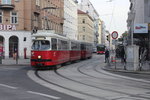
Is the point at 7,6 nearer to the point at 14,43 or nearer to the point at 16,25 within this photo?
the point at 16,25

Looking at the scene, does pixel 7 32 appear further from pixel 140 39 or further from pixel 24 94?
pixel 24 94

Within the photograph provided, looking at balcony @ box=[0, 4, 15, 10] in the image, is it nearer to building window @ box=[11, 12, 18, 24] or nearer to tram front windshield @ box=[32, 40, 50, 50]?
building window @ box=[11, 12, 18, 24]

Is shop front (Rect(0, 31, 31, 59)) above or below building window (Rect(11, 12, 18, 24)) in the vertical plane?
below

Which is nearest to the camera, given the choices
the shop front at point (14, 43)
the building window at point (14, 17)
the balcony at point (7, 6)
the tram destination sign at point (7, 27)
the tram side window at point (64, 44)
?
the tram side window at point (64, 44)

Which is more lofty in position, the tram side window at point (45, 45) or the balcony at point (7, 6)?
the balcony at point (7, 6)

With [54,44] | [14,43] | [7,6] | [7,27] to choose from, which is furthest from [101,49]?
[54,44]

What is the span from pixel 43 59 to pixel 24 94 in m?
12.2

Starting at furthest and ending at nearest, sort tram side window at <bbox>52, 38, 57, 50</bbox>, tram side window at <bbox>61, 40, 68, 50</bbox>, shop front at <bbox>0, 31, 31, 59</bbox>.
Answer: shop front at <bbox>0, 31, 31, 59</bbox>
tram side window at <bbox>61, 40, 68, 50</bbox>
tram side window at <bbox>52, 38, 57, 50</bbox>

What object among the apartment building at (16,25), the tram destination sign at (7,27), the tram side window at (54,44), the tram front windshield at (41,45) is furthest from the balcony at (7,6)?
the tram front windshield at (41,45)

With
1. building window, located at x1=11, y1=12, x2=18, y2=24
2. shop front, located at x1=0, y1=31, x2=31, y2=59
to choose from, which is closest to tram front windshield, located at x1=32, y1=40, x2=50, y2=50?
shop front, located at x1=0, y1=31, x2=31, y2=59

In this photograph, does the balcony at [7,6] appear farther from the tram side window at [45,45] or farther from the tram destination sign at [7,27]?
the tram side window at [45,45]

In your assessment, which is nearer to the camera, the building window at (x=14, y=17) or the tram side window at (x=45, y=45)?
the tram side window at (x=45, y=45)

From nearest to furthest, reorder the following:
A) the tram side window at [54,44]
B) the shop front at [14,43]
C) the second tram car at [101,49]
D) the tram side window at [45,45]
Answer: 1. the tram side window at [45,45]
2. the tram side window at [54,44]
3. the shop front at [14,43]
4. the second tram car at [101,49]

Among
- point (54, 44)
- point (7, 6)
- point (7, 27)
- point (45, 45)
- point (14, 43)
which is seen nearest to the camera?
point (45, 45)
